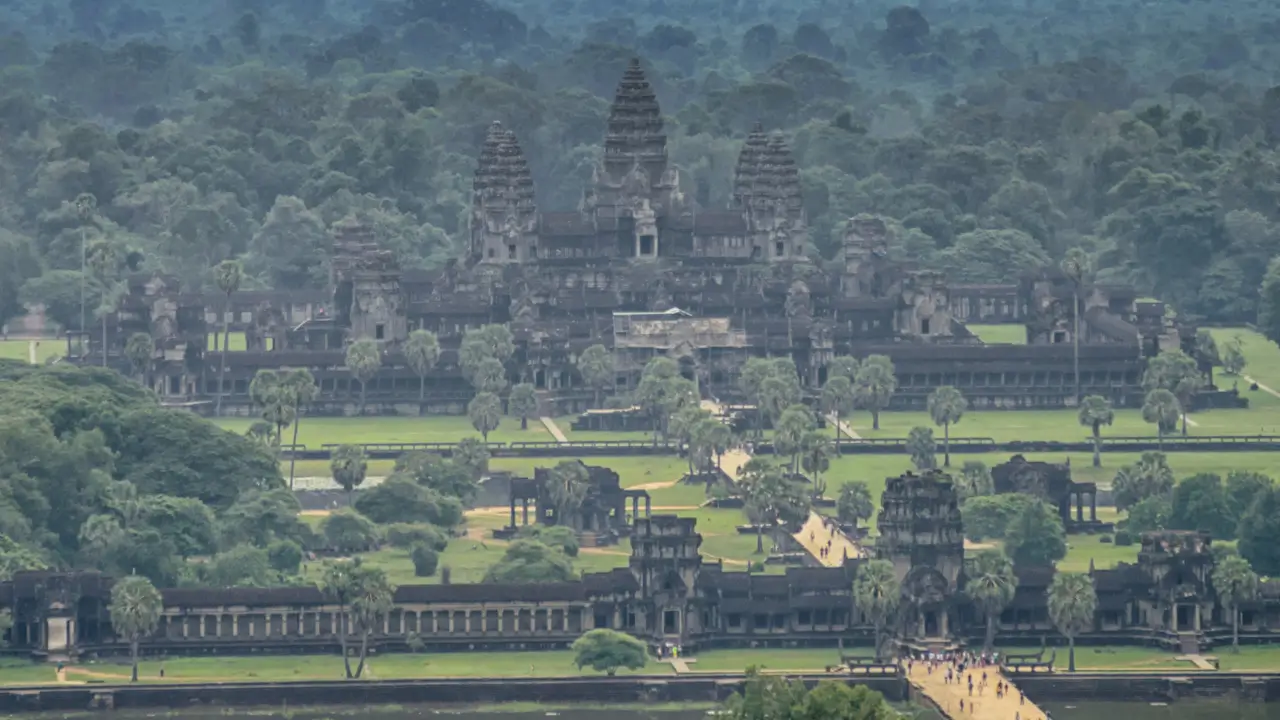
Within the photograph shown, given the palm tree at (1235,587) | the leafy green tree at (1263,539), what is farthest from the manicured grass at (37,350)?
the palm tree at (1235,587)

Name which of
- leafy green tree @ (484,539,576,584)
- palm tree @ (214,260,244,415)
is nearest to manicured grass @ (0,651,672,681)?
leafy green tree @ (484,539,576,584)

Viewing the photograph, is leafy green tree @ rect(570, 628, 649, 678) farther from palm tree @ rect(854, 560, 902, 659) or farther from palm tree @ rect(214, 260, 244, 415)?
palm tree @ rect(214, 260, 244, 415)

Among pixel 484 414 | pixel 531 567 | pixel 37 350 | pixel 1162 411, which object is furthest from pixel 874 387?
pixel 531 567

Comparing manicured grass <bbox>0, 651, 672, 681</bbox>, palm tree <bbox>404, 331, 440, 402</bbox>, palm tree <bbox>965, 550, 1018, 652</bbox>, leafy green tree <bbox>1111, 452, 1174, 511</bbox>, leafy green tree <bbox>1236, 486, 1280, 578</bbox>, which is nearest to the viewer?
manicured grass <bbox>0, 651, 672, 681</bbox>

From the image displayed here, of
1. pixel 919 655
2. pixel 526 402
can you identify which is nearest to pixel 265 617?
pixel 919 655

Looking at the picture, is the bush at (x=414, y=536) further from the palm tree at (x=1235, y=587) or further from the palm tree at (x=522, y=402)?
the palm tree at (x=522, y=402)

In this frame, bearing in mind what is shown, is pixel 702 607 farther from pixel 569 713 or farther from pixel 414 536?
pixel 414 536

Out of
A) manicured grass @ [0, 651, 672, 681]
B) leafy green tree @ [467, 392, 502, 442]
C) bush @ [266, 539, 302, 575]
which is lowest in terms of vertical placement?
manicured grass @ [0, 651, 672, 681]
